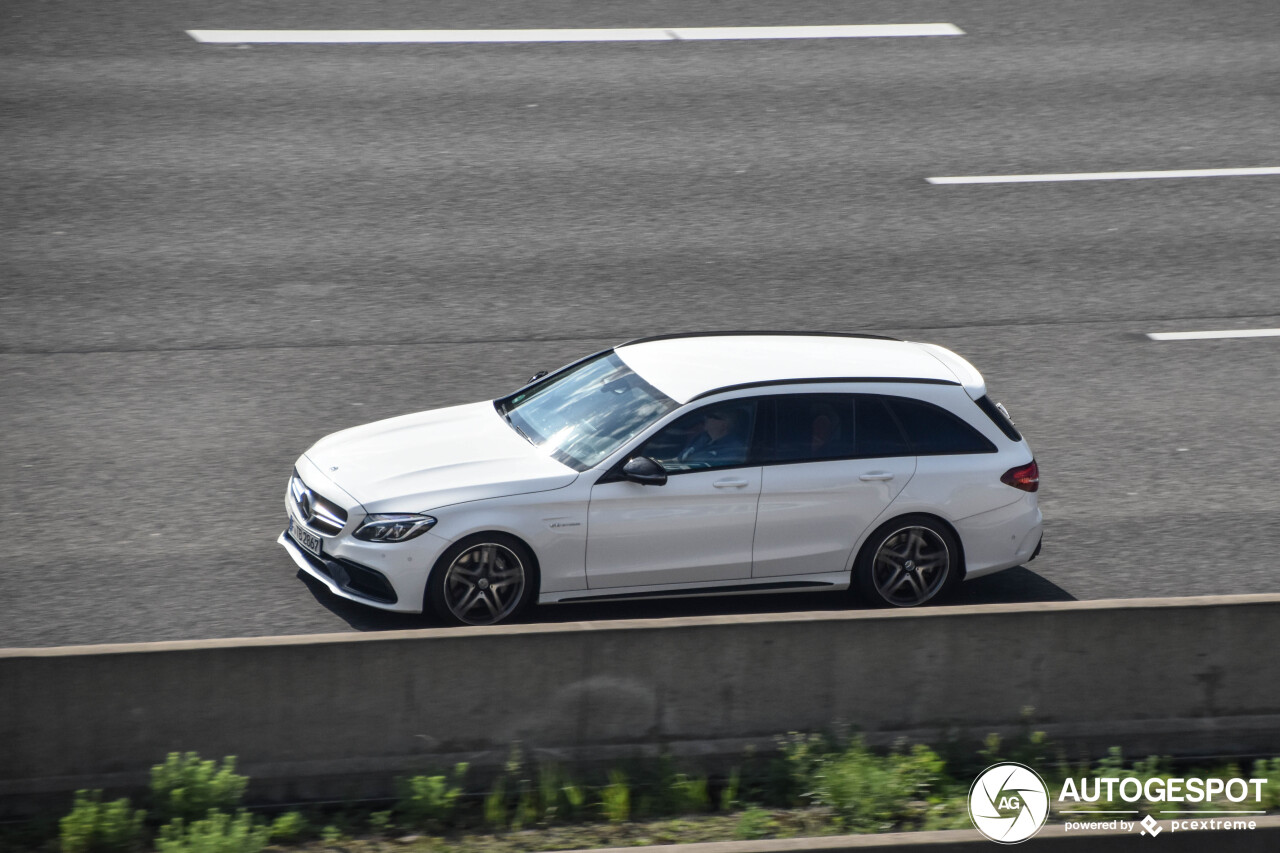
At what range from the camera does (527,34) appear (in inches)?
701

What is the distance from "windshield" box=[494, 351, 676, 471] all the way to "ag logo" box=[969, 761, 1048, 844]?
2.80 metres

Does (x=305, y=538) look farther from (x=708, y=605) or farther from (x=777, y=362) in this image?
(x=777, y=362)

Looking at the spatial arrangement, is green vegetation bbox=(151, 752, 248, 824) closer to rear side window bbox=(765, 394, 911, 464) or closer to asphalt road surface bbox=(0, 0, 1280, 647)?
asphalt road surface bbox=(0, 0, 1280, 647)

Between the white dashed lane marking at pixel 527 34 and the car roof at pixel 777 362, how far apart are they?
9.47 meters

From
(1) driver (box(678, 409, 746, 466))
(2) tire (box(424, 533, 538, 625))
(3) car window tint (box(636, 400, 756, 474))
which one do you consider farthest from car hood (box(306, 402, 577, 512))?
(1) driver (box(678, 409, 746, 466))

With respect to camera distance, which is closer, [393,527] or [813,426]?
[393,527]

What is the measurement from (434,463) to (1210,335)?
7.70 m

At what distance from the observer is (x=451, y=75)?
16594 mm

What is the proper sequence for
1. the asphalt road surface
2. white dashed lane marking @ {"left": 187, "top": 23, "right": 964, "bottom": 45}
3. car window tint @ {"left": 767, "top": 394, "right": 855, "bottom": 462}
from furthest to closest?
white dashed lane marking @ {"left": 187, "top": 23, "right": 964, "bottom": 45}
the asphalt road surface
car window tint @ {"left": 767, "top": 394, "right": 855, "bottom": 462}

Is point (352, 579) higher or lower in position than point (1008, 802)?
higher

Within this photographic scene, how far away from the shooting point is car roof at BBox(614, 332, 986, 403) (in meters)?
8.53

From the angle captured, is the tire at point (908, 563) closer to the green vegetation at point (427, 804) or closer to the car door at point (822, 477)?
the car door at point (822, 477)

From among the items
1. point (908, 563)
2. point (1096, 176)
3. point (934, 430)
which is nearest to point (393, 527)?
point (908, 563)

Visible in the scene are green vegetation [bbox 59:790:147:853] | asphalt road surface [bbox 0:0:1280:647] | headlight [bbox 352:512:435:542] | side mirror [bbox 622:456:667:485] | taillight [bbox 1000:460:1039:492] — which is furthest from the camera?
asphalt road surface [bbox 0:0:1280:647]
